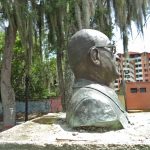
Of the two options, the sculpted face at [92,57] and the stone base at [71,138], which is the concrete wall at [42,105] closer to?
the sculpted face at [92,57]

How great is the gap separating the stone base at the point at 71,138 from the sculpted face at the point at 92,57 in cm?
62

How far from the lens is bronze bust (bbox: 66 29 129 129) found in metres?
4.14

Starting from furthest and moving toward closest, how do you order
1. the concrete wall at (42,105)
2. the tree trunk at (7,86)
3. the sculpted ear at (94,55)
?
the concrete wall at (42,105) < the tree trunk at (7,86) < the sculpted ear at (94,55)

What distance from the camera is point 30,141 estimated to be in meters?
3.82

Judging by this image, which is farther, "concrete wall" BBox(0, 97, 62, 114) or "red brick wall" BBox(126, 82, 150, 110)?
"concrete wall" BBox(0, 97, 62, 114)

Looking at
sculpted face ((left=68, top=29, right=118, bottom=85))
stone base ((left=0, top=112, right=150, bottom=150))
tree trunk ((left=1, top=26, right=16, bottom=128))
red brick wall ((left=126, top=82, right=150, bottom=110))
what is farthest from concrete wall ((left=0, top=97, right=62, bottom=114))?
stone base ((left=0, top=112, right=150, bottom=150))

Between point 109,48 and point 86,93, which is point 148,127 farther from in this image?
point 109,48

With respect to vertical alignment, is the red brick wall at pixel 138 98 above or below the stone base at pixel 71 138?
below

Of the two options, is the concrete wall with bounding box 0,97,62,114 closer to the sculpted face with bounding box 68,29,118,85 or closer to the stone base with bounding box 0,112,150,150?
the sculpted face with bounding box 68,29,118,85

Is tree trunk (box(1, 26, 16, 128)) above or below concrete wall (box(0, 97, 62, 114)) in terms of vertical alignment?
above

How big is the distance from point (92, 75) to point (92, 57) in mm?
206

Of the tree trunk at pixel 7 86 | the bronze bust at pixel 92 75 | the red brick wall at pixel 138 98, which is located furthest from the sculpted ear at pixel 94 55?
the red brick wall at pixel 138 98

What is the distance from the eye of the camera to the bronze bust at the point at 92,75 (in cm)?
414

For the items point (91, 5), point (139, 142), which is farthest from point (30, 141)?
point (91, 5)
